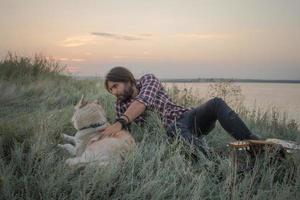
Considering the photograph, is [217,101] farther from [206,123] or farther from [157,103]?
[157,103]

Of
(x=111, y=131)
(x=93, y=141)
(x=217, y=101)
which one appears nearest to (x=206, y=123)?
(x=217, y=101)

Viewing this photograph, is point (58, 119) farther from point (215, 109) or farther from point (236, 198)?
point (236, 198)

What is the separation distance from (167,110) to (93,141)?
1043 mm

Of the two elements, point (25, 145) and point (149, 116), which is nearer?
point (25, 145)

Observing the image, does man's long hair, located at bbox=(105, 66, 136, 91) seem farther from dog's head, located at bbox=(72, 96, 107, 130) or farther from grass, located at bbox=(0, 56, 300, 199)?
grass, located at bbox=(0, 56, 300, 199)

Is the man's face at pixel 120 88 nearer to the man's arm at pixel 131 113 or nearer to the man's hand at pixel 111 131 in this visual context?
the man's arm at pixel 131 113

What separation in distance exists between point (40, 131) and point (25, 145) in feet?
0.61

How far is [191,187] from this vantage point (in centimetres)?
331

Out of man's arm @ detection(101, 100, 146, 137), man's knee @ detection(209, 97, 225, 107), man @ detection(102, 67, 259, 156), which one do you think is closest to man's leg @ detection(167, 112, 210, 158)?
man @ detection(102, 67, 259, 156)

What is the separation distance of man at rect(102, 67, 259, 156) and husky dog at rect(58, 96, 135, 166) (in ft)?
0.76

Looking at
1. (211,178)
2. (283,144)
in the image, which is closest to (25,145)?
(211,178)

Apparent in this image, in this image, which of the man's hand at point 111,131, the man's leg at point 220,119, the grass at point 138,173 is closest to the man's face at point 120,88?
the grass at point 138,173

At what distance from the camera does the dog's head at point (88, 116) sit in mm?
4355

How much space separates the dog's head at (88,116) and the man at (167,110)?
0.70 feet
